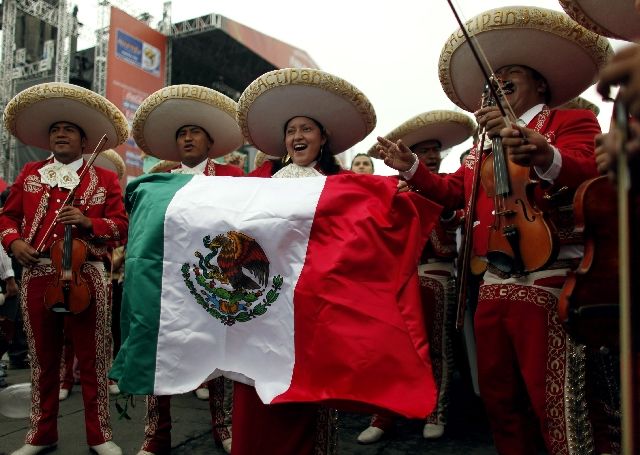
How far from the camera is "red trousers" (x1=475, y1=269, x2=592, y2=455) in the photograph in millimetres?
2014

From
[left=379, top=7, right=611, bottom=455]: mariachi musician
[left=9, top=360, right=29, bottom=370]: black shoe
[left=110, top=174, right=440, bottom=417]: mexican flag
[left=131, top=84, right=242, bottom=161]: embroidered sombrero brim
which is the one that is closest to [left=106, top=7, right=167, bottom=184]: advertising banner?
[left=9, top=360, right=29, bottom=370]: black shoe

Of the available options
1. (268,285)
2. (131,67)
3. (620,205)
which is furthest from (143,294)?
(131,67)

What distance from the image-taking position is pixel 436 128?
4.12m

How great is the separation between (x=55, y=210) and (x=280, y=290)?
1875 millimetres

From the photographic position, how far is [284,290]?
2227 millimetres

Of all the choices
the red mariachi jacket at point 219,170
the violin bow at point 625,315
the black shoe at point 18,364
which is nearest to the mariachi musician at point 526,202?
the violin bow at point 625,315

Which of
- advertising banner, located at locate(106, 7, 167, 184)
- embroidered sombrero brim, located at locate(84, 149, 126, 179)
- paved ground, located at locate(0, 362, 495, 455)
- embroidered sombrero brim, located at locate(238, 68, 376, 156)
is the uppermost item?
advertising banner, located at locate(106, 7, 167, 184)

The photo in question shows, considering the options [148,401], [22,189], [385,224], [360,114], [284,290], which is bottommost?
[148,401]

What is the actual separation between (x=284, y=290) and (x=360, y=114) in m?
1.23

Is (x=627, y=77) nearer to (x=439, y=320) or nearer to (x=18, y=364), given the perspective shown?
(x=439, y=320)

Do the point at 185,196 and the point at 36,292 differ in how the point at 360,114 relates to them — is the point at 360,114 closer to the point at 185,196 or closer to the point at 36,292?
the point at 185,196

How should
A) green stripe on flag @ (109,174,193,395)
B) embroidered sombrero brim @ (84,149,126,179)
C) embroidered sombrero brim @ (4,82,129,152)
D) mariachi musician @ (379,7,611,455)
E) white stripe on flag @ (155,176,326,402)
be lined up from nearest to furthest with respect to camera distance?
mariachi musician @ (379,7,611,455)
white stripe on flag @ (155,176,326,402)
green stripe on flag @ (109,174,193,395)
embroidered sombrero brim @ (4,82,129,152)
embroidered sombrero brim @ (84,149,126,179)

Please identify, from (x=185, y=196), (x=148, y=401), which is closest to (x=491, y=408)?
(x=185, y=196)

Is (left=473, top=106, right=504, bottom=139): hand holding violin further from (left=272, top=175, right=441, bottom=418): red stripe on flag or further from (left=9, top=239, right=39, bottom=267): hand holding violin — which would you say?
(left=9, top=239, right=39, bottom=267): hand holding violin
